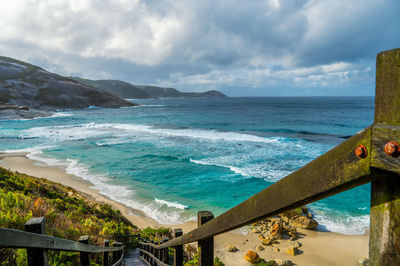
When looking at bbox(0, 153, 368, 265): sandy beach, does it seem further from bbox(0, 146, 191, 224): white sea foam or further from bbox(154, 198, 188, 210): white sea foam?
bbox(154, 198, 188, 210): white sea foam

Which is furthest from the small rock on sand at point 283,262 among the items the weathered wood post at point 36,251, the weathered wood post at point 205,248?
the weathered wood post at point 36,251

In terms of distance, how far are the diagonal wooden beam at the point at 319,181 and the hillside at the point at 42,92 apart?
4045 inches

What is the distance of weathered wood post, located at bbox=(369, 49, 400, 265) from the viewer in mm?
695

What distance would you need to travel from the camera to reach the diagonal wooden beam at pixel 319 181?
764mm

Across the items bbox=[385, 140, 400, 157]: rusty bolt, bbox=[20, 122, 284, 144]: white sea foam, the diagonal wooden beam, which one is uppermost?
bbox=[385, 140, 400, 157]: rusty bolt

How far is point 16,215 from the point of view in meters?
4.48

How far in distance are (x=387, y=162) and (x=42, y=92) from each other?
11640cm

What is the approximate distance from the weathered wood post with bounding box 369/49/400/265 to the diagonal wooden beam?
4 centimetres

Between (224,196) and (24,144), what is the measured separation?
100 feet

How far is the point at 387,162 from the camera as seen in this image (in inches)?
26.9

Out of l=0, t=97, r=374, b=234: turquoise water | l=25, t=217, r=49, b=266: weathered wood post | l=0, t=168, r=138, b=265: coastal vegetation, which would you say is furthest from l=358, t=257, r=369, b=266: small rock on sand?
l=25, t=217, r=49, b=266: weathered wood post

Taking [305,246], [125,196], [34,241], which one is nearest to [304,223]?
[305,246]

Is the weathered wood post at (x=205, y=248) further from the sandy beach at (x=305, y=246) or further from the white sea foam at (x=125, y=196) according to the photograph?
the white sea foam at (x=125, y=196)

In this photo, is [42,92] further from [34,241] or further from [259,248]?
[34,241]
